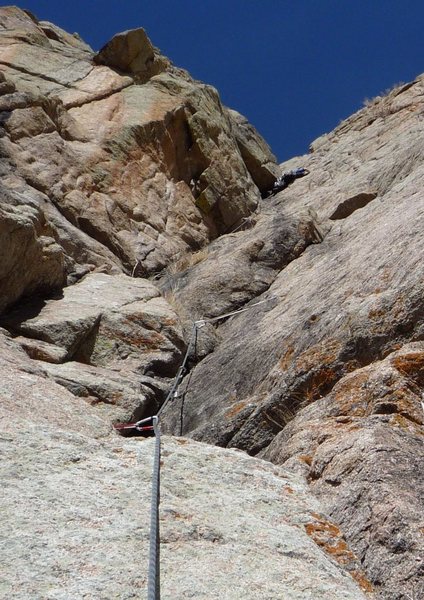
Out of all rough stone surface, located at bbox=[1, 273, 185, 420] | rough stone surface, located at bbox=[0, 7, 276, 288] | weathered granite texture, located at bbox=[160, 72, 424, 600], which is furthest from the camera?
rough stone surface, located at bbox=[0, 7, 276, 288]

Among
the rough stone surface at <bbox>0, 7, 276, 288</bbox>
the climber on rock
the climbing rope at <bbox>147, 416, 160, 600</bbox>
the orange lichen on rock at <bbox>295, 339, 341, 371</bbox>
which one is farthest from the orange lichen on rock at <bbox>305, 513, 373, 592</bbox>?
the climber on rock

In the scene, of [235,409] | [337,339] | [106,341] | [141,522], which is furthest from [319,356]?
[141,522]

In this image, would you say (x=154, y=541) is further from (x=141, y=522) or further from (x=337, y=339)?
(x=337, y=339)

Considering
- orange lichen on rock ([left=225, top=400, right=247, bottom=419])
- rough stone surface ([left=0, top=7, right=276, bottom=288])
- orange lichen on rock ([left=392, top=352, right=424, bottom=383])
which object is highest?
rough stone surface ([left=0, top=7, right=276, bottom=288])

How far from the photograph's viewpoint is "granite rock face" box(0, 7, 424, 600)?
4926 millimetres

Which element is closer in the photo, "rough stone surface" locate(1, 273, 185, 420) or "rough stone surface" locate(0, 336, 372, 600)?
"rough stone surface" locate(0, 336, 372, 600)

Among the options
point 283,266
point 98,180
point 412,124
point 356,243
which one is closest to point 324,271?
point 356,243

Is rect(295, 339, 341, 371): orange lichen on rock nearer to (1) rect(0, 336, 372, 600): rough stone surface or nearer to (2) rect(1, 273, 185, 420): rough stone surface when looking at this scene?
(2) rect(1, 273, 185, 420): rough stone surface

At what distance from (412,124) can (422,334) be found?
11970 millimetres

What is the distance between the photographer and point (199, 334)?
12133 mm

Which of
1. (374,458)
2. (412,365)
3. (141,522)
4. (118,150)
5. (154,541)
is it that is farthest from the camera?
(118,150)

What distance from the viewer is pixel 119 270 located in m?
14.4

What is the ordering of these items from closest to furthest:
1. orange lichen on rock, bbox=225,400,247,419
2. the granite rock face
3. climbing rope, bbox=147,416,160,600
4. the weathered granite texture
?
climbing rope, bbox=147,416,160,600
the granite rock face
the weathered granite texture
orange lichen on rock, bbox=225,400,247,419

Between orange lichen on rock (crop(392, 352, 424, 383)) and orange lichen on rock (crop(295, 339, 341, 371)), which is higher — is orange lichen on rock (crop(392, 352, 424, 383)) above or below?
below
